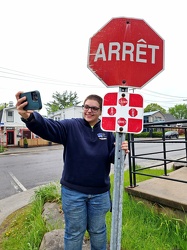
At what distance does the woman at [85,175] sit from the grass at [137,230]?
0.49 metres

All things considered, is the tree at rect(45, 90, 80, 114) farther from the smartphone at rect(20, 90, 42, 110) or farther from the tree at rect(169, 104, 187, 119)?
the smartphone at rect(20, 90, 42, 110)

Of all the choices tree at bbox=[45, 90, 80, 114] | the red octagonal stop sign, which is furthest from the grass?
tree at bbox=[45, 90, 80, 114]

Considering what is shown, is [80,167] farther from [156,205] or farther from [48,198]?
[48,198]

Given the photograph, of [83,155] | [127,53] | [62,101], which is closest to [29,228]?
[83,155]

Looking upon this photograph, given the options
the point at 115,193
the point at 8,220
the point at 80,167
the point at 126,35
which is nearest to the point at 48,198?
the point at 8,220

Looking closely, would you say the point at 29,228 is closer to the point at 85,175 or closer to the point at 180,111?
the point at 85,175

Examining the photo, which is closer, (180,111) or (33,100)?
(33,100)

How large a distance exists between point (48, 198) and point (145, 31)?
3.15 metres

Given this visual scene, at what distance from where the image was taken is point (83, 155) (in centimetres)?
189

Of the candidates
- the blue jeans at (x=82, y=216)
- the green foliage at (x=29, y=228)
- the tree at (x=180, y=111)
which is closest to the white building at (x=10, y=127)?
the green foliage at (x=29, y=228)

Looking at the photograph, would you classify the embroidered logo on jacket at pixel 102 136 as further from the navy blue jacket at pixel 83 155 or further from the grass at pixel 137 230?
the grass at pixel 137 230

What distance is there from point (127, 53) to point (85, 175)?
108cm

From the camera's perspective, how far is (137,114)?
5.11ft

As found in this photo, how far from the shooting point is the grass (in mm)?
2223
